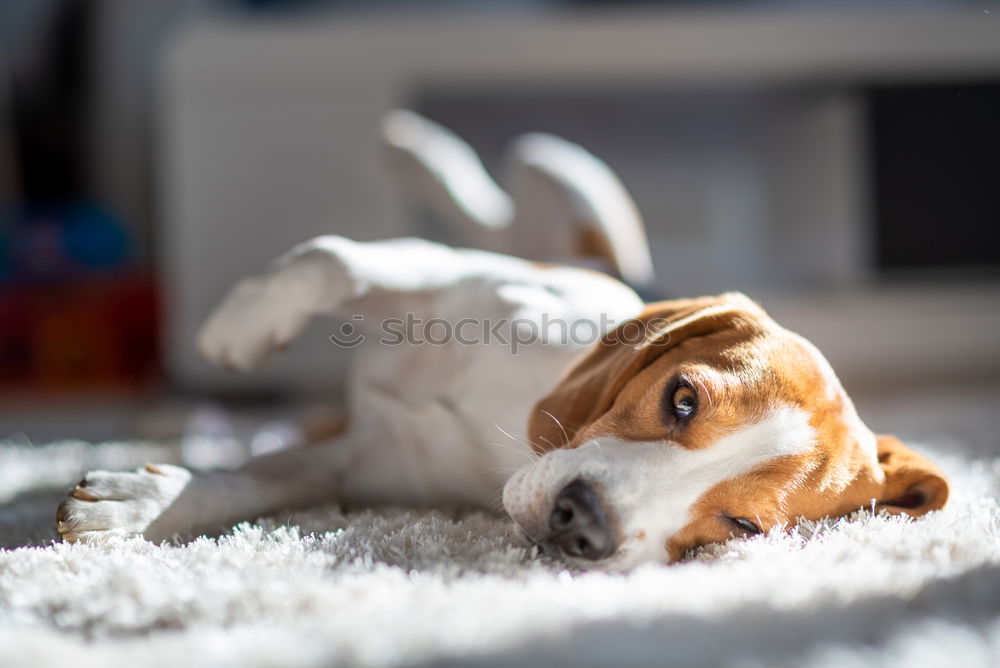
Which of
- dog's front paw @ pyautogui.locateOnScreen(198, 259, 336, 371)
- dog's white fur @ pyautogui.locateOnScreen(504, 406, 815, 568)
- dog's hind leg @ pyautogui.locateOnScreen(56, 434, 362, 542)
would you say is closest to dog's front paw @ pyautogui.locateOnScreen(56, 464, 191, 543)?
dog's hind leg @ pyautogui.locateOnScreen(56, 434, 362, 542)

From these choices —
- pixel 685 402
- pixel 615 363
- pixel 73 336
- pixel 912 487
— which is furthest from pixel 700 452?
pixel 73 336

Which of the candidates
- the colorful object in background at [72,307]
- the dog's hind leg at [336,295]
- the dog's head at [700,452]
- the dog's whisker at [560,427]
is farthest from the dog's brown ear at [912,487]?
the colorful object in background at [72,307]

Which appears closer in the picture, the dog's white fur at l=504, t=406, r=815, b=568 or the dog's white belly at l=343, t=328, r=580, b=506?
the dog's white fur at l=504, t=406, r=815, b=568

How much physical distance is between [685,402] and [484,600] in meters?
0.50

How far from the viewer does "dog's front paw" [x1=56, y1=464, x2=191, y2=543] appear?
1255mm

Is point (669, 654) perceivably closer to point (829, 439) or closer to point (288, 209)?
point (829, 439)

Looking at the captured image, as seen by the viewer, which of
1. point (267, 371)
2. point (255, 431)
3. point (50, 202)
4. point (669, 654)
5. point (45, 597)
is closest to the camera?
point (669, 654)

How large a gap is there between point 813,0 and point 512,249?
2375 mm

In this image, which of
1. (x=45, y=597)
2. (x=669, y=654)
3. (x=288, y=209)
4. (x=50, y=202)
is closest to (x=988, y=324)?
(x=288, y=209)

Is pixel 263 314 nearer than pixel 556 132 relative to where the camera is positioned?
Yes

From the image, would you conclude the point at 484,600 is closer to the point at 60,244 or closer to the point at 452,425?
the point at 452,425

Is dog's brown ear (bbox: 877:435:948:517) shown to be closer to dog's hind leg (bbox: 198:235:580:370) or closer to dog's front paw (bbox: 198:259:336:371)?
dog's hind leg (bbox: 198:235:580:370)

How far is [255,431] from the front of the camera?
2695 millimetres

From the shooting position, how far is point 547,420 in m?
1.46
